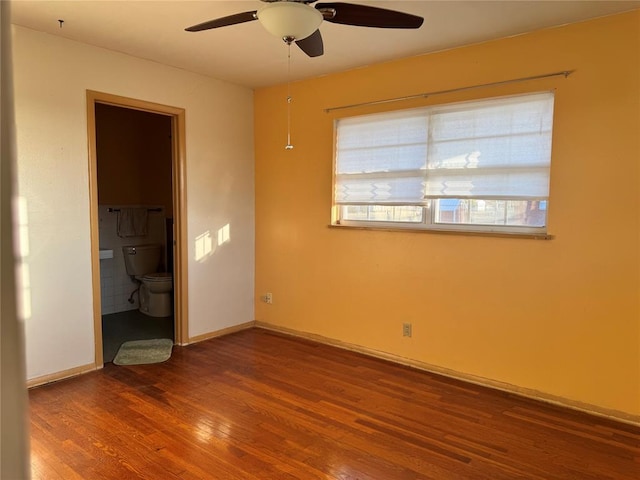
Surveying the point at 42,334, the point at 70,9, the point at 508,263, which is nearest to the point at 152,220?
the point at 42,334

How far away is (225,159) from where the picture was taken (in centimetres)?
424

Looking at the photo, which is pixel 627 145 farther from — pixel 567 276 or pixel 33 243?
pixel 33 243

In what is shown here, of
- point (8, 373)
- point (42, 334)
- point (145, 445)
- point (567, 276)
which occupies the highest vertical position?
point (8, 373)

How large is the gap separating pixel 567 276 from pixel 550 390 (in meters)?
0.78

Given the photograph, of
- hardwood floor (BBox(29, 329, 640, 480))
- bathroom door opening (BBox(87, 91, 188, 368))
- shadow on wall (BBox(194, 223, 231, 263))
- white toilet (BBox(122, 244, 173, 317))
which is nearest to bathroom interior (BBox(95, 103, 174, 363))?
white toilet (BBox(122, 244, 173, 317))

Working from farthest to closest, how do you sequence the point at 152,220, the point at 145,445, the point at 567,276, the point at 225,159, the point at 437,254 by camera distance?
the point at 152,220 → the point at 225,159 → the point at 437,254 → the point at 567,276 → the point at 145,445

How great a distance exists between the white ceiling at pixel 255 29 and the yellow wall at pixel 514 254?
19 cm

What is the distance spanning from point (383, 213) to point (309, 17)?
2.01 m

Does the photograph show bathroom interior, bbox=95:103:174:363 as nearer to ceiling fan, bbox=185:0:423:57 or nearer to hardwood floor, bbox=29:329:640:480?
hardwood floor, bbox=29:329:640:480

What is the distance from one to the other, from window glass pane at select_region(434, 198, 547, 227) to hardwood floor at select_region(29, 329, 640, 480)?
3.93 feet

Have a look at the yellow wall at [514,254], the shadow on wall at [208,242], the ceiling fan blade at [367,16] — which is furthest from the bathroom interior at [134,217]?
the ceiling fan blade at [367,16]

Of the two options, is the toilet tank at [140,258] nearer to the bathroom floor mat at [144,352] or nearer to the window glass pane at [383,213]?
the bathroom floor mat at [144,352]

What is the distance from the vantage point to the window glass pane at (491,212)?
2.98 m

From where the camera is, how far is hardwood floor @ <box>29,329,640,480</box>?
7.12ft
